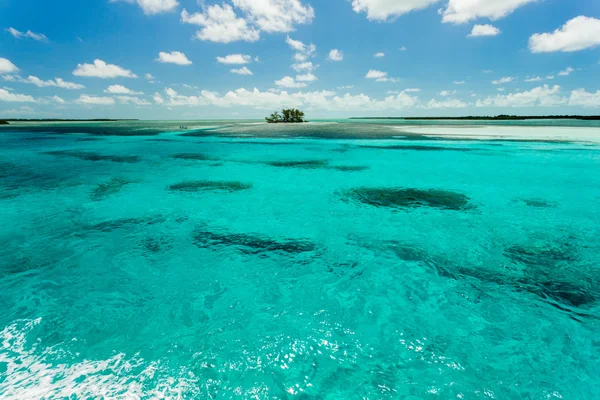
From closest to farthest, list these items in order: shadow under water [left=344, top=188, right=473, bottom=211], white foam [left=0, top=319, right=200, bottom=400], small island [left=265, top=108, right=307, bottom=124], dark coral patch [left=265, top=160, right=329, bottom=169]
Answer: white foam [left=0, top=319, right=200, bottom=400] < shadow under water [left=344, top=188, right=473, bottom=211] < dark coral patch [left=265, top=160, right=329, bottom=169] < small island [left=265, top=108, right=307, bottom=124]

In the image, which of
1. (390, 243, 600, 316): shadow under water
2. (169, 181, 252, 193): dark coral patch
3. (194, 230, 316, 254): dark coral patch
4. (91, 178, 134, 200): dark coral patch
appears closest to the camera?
(390, 243, 600, 316): shadow under water

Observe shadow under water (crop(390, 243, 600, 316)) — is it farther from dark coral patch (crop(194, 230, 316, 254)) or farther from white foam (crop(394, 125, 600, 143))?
white foam (crop(394, 125, 600, 143))

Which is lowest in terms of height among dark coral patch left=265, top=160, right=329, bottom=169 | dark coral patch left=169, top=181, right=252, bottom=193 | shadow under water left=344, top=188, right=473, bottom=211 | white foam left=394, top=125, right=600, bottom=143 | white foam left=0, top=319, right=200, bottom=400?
white foam left=0, top=319, right=200, bottom=400

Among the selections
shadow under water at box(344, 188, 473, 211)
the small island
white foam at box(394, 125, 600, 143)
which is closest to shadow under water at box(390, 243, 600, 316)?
shadow under water at box(344, 188, 473, 211)

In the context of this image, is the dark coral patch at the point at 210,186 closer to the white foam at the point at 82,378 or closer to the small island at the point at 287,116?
the white foam at the point at 82,378

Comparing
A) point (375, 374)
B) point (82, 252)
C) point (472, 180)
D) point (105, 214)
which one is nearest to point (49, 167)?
point (105, 214)
